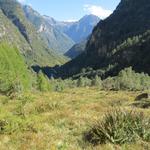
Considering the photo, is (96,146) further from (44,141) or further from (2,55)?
(2,55)

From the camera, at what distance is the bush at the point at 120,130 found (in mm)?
12250

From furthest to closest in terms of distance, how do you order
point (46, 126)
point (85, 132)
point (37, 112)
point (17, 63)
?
point (17, 63) → point (37, 112) → point (46, 126) → point (85, 132)

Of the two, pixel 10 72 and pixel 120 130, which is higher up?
pixel 120 130

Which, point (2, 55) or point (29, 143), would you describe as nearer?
point (29, 143)

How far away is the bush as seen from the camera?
1225cm

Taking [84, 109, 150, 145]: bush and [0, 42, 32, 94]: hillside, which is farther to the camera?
[0, 42, 32, 94]: hillside

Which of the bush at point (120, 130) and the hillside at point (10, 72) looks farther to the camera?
the hillside at point (10, 72)

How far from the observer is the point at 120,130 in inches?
488

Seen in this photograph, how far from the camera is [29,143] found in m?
11.8

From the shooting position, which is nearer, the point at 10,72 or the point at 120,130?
the point at 120,130

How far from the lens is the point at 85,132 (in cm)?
1364

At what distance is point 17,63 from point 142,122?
63.4 meters

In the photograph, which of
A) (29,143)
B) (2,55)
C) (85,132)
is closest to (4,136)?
(29,143)

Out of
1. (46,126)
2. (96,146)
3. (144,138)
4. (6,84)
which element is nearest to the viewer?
(96,146)
